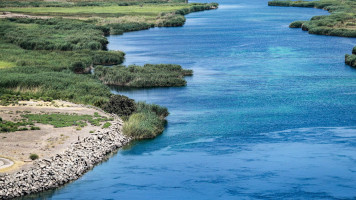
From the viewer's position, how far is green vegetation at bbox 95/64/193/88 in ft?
230

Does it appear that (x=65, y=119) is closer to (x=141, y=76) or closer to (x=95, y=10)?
(x=141, y=76)

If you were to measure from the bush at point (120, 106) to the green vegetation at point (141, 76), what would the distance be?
16471 mm

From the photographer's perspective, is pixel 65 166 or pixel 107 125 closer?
pixel 65 166

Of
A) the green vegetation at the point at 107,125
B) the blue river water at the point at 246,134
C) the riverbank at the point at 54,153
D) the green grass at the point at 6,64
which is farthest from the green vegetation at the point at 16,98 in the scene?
the green grass at the point at 6,64

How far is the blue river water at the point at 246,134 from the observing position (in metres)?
37.9

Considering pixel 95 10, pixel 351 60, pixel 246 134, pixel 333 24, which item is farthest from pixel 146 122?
pixel 95 10

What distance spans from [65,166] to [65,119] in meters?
10.5

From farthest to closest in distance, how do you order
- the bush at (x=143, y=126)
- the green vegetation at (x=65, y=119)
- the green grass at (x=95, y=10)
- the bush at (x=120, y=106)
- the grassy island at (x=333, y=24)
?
the green grass at (x=95, y=10) < the grassy island at (x=333, y=24) < the bush at (x=120, y=106) < the bush at (x=143, y=126) < the green vegetation at (x=65, y=119)

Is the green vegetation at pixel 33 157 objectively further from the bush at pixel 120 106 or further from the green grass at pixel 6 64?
the green grass at pixel 6 64

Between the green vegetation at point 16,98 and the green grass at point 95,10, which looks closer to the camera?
the green vegetation at point 16,98

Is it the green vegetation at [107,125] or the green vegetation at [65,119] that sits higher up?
the green vegetation at [65,119]

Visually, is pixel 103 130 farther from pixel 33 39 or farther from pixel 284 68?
pixel 33 39

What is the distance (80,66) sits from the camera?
252 ft

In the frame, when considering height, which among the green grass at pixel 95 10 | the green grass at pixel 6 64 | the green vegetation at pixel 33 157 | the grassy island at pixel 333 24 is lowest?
the green vegetation at pixel 33 157
